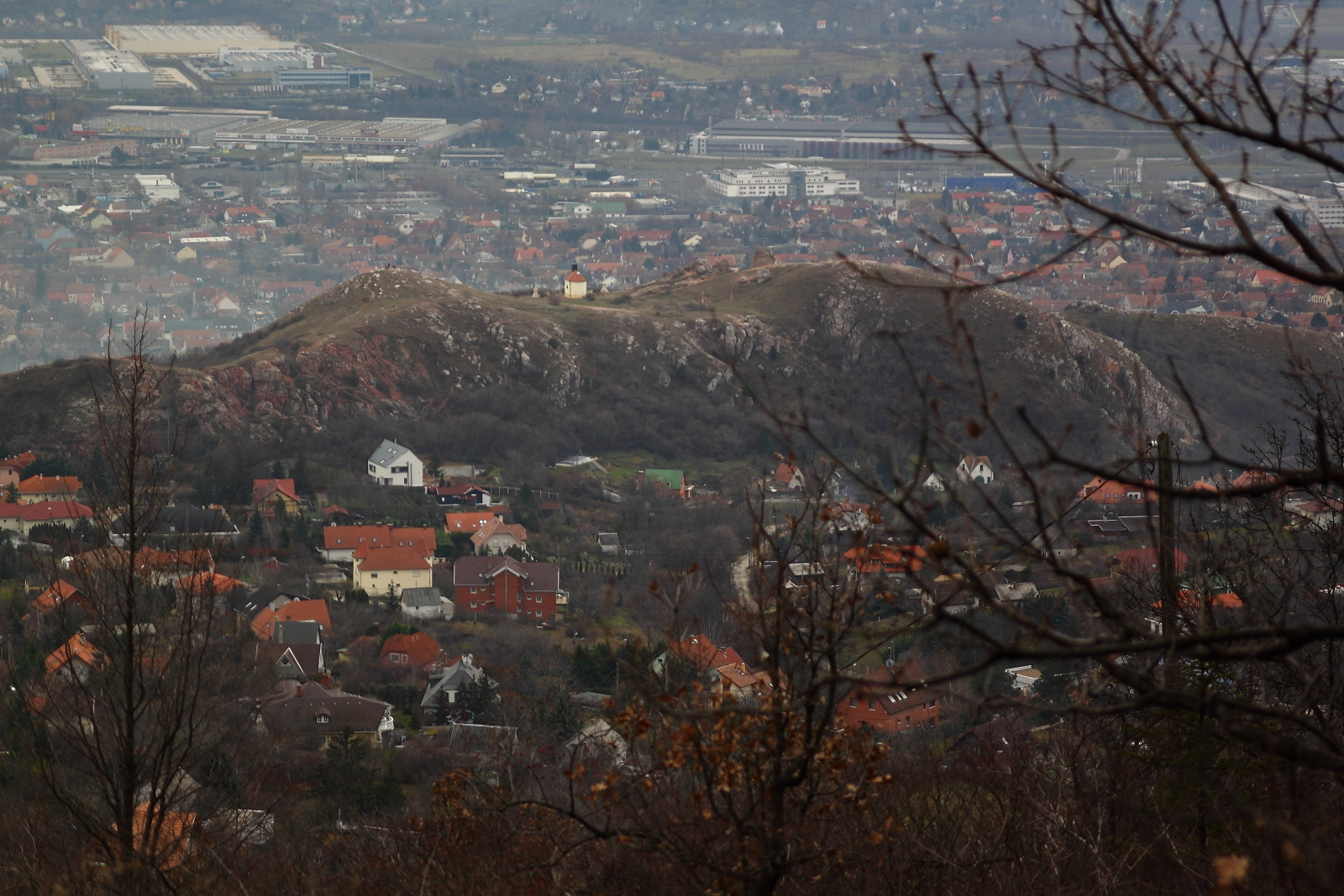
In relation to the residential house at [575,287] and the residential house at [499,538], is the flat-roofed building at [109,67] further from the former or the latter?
the residential house at [499,538]

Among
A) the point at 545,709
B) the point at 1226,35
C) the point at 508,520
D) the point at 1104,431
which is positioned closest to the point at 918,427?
the point at 1226,35

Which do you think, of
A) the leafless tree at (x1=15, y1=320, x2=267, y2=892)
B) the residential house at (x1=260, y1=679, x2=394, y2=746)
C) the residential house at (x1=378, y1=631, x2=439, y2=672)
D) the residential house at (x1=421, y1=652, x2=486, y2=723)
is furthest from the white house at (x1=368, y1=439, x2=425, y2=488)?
the leafless tree at (x1=15, y1=320, x2=267, y2=892)

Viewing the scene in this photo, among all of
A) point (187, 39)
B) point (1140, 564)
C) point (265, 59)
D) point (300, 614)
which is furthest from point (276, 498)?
point (187, 39)

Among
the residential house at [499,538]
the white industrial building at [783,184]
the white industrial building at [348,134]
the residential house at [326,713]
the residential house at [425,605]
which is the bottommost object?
the white industrial building at [783,184]

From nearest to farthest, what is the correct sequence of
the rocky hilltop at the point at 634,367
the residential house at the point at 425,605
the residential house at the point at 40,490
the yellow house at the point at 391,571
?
the residential house at the point at 425,605 → the yellow house at the point at 391,571 → the residential house at the point at 40,490 → the rocky hilltop at the point at 634,367

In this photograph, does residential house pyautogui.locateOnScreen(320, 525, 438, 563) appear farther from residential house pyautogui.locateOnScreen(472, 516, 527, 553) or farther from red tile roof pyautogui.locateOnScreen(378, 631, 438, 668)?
red tile roof pyautogui.locateOnScreen(378, 631, 438, 668)

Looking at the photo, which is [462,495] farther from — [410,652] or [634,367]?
[410,652]

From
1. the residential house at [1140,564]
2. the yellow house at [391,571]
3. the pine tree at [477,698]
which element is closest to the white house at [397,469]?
the yellow house at [391,571]
